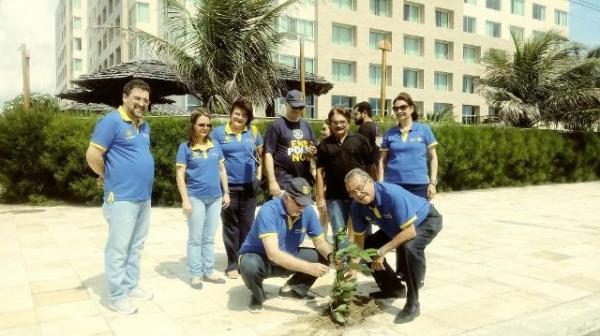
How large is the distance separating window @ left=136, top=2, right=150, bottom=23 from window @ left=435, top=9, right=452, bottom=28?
23.4m

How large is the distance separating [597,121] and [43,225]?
18594 millimetres

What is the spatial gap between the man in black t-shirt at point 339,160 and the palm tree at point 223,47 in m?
7.69

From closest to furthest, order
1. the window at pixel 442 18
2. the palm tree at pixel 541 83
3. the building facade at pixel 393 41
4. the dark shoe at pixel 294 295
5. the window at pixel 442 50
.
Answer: the dark shoe at pixel 294 295 < the palm tree at pixel 541 83 < the building facade at pixel 393 41 < the window at pixel 442 50 < the window at pixel 442 18

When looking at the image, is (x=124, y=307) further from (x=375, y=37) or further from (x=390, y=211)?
(x=375, y=37)

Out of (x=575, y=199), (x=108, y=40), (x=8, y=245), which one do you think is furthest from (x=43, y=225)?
(x=108, y=40)

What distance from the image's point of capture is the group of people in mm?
3775

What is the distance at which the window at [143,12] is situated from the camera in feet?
92.9

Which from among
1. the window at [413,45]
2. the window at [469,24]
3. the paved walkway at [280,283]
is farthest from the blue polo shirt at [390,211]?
the window at [469,24]

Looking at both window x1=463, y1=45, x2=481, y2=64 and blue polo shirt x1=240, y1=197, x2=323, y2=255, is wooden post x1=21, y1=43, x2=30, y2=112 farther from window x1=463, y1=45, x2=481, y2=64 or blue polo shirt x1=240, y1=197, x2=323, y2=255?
window x1=463, y1=45, x2=481, y2=64

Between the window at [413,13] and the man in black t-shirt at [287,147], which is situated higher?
the window at [413,13]

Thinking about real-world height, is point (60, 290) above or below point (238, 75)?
below

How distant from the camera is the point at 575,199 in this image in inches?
489

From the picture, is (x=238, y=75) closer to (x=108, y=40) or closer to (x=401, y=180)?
(x=401, y=180)

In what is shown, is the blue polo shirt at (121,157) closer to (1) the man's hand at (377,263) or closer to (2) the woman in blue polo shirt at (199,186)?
(2) the woman in blue polo shirt at (199,186)
